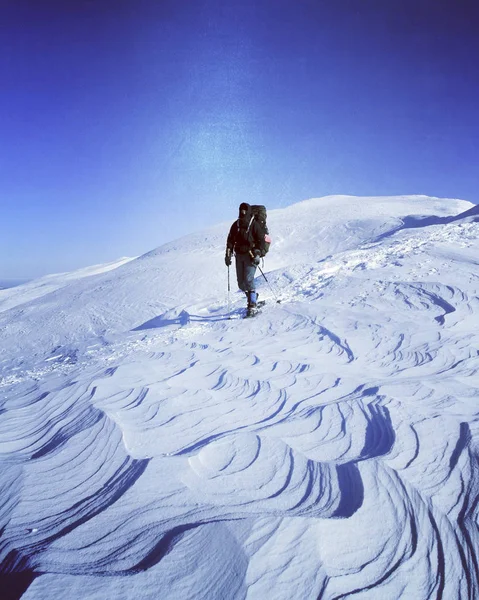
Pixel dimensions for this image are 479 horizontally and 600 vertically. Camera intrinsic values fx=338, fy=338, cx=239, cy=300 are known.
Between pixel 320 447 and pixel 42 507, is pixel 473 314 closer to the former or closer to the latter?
pixel 320 447

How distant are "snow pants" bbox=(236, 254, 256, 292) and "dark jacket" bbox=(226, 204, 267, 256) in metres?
0.12

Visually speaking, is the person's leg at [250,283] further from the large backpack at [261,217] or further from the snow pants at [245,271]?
the large backpack at [261,217]

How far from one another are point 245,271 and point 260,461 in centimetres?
506

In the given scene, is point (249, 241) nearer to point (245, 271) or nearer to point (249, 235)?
point (249, 235)

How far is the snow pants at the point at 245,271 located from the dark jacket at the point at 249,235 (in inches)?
4.9

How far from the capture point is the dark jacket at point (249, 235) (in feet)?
22.0

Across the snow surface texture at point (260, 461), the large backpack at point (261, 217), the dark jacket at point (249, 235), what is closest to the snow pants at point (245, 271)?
the dark jacket at point (249, 235)

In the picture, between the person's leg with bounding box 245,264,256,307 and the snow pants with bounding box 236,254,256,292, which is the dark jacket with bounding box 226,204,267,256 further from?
the person's leg with bounding box 245,264,256,307

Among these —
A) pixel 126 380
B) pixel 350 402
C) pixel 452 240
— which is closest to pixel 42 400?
pixel 126 380

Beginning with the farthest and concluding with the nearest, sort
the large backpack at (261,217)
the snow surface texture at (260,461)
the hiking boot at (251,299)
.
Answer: the large backpack at (261,217) → the hiking boot at (251,299) → the snow surface texture at (260,461)

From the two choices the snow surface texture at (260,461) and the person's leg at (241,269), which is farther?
the person's leg at (241,269)

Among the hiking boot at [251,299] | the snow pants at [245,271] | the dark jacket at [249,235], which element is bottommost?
the hiking boot at [251,299]

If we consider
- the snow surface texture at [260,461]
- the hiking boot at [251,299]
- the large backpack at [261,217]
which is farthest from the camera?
the large backpack at [261,217]

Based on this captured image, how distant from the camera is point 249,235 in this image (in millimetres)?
6715
